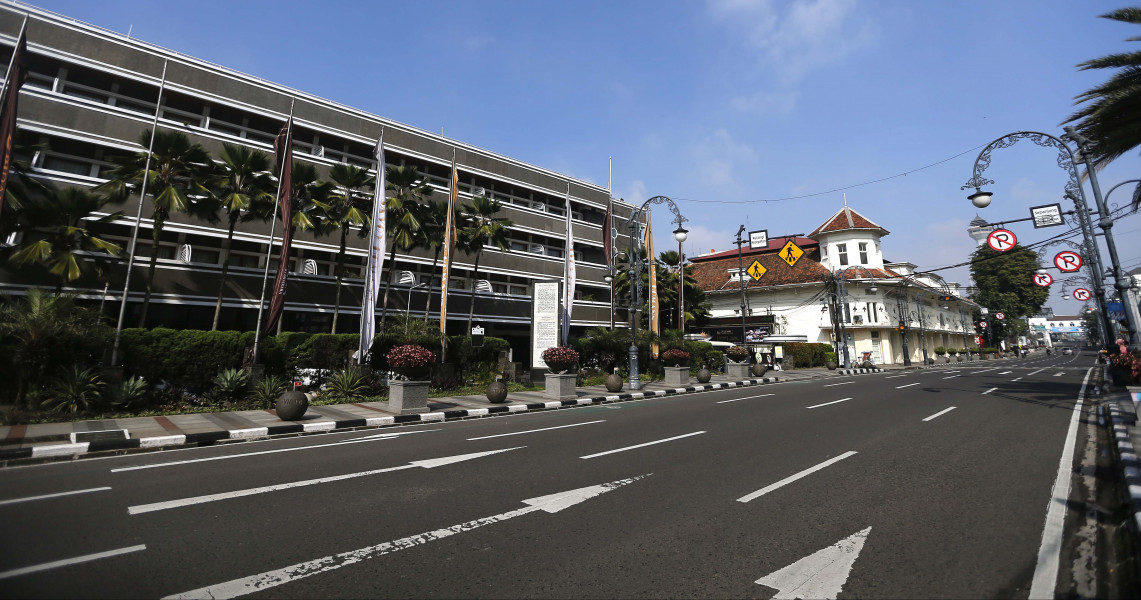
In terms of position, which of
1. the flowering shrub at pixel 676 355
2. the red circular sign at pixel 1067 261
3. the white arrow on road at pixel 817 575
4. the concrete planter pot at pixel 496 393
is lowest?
the white arrow on road at pixel 817 575

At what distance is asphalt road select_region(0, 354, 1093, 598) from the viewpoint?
3.29m

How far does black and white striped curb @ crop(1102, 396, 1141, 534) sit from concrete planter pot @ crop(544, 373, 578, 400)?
42.8 feet

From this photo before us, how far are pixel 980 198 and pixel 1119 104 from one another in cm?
338

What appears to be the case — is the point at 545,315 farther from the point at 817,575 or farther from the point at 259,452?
the point at 817,575

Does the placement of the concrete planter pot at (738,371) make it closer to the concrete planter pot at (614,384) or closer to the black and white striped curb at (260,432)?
the concrete planter pot at (614,384)

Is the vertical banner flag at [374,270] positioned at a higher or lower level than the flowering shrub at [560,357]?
higher

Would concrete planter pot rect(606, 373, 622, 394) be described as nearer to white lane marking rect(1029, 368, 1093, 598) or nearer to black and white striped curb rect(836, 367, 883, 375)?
white lane marking rect(1029, 368, 1093, 598)

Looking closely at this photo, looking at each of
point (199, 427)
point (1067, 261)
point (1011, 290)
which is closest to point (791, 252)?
point (1067, 261)

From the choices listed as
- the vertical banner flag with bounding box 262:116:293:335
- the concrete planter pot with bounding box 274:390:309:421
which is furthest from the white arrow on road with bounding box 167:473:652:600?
the vertical banner flag with bounding box 262:116:293:335

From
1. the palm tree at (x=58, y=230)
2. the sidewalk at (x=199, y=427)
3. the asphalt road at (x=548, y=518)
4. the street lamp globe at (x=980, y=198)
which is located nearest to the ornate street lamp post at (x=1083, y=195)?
the street lamp globe at (x=980, y=198)

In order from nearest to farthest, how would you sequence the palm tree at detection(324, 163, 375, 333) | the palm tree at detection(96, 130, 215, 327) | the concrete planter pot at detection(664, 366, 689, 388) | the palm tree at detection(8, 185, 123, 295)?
the palm tree at detection(8, 185, 123, 295)
the palm tree at detection(96, 130, 215, 327)
the palm tree at detection(324, 163, 375, 333)
the concrete planter pot at detection(664, 366, 689, 388)

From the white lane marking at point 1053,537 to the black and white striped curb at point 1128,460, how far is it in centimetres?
49

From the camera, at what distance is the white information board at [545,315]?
20.3 metres

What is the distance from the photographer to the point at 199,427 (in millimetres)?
10281
